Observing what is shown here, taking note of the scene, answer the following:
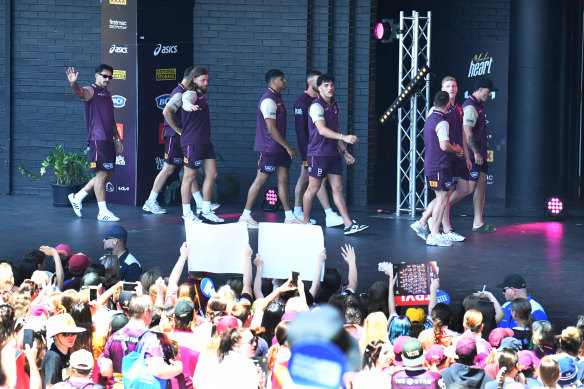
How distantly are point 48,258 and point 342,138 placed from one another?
136 inches

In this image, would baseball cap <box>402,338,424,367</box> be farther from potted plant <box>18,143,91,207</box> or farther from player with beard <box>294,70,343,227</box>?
potted plant <box>18,143,91,207</box>

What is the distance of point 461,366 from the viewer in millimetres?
5098

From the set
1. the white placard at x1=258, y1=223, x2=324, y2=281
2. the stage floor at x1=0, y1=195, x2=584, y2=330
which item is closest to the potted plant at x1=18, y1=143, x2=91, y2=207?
the stage floor at x1=0, y1=195, x2=584, y2=330

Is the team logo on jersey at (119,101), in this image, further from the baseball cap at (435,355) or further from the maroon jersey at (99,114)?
the baseball cap at (435,355)

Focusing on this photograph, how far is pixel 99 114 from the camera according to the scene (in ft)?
39.5

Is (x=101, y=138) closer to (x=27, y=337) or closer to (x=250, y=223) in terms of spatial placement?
(x=250, y=223)

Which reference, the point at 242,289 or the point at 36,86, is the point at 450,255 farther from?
the point at 36,86

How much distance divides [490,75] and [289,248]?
768 cm

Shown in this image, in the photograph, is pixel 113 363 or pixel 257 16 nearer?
pixel 113 363

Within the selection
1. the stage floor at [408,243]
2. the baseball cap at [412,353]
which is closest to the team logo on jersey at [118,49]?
the stage floor at [408,243]

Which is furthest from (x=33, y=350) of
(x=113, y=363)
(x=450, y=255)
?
(x=450, y=255)

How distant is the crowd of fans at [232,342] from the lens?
192 inches

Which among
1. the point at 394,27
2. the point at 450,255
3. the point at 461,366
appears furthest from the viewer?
the point at 394,27

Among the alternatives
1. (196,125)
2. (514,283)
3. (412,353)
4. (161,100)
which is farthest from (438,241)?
(412,353)
